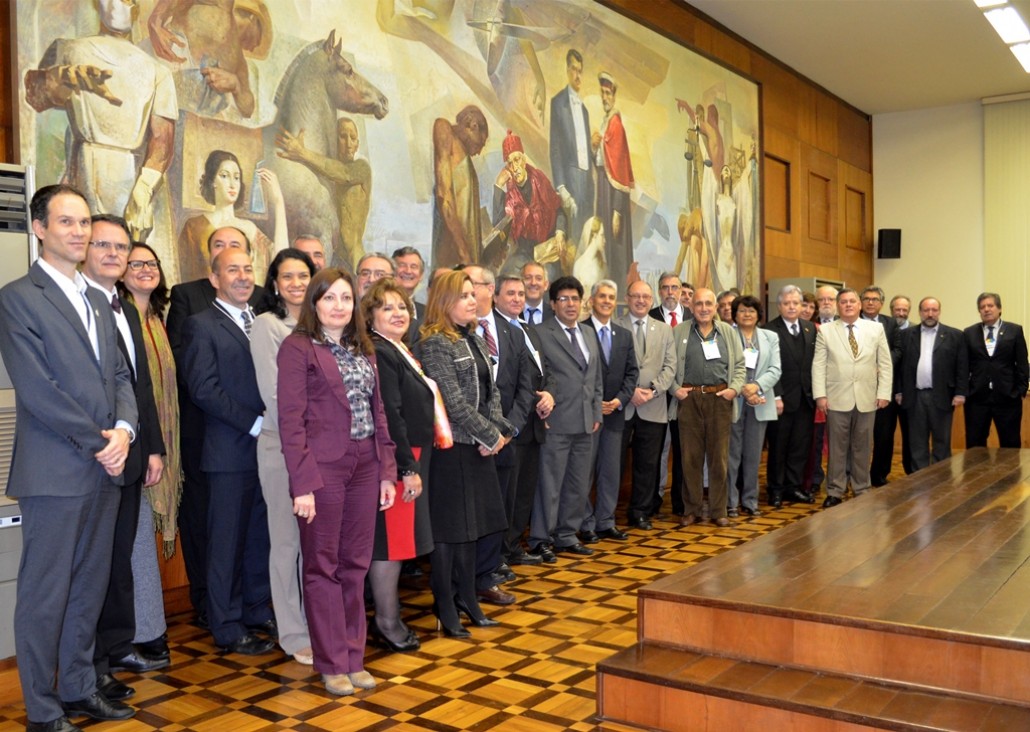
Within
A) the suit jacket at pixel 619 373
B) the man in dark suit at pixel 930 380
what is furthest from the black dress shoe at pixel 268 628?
the man in dark suit at pixel 930 380

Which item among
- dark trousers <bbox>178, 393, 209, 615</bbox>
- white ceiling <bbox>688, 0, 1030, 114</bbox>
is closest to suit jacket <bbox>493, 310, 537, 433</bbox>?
dark trousers <bbox>178, 393, 209, 615</bbox>

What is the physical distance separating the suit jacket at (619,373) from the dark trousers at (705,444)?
1.67 feet

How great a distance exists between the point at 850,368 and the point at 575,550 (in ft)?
9.25

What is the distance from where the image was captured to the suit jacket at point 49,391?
2699 millimetres

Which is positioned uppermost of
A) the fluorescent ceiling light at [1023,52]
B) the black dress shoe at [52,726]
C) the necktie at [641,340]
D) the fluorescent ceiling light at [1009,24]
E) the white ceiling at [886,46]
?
the white ceiling at [886,46]

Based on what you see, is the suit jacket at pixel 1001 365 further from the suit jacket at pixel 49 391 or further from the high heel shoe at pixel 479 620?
the suit jacket at pixel 49 391

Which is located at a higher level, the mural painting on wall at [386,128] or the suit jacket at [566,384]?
the mural painting on wall at [386,128]

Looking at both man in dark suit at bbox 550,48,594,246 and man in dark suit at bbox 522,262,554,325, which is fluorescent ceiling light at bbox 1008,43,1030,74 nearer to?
man in dark suit at bbox 550,48,594,246

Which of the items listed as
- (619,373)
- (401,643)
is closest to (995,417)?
(619,373)

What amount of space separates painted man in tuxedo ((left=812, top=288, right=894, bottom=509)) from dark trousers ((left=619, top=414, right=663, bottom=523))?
1591mm

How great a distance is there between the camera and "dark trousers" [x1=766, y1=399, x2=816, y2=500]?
23.2ft

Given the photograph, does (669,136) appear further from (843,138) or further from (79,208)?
(79,208)

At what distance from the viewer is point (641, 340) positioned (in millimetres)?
6074

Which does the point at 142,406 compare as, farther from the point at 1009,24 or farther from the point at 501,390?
the point at 1009,24
